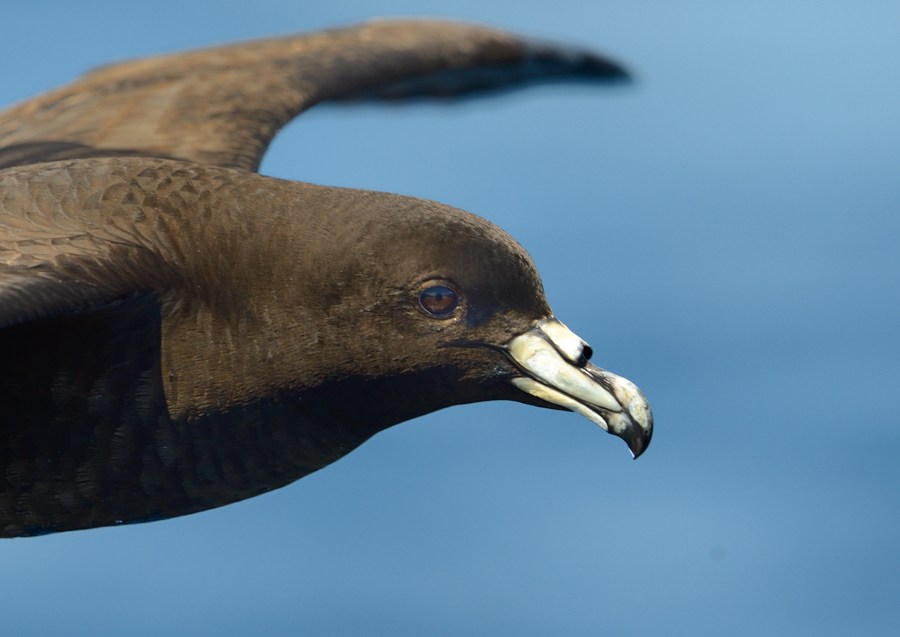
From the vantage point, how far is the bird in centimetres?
698

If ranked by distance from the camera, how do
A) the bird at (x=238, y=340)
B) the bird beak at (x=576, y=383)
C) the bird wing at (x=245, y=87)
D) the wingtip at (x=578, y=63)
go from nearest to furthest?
the bird beak at (x=576, y=383) < the bird at (x=238, y=340) < the bird wing at (x=245, y=87) < the wingtip at (x=578, y=63)

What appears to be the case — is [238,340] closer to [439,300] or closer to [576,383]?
[439,300]

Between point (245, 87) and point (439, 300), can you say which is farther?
point (245, 87)

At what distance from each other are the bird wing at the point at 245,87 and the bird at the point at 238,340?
1923 mm

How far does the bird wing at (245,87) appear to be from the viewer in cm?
944

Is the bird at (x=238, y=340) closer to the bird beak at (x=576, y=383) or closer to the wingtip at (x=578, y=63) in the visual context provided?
the bird beak at (x=576, y=383)

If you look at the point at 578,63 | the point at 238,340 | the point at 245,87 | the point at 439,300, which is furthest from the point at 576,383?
the point at 578,63

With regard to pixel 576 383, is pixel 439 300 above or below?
above

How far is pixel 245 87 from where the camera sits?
33.3ft

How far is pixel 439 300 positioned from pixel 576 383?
63cm

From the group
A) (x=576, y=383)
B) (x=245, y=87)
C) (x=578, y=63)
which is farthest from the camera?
(x=578, y=63)

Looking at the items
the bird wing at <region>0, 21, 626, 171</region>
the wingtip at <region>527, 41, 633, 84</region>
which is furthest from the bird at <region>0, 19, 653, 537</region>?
the wingtip at <region>527, 41, 633, 84</region>

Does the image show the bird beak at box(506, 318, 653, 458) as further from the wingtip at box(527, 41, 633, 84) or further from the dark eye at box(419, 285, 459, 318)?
the wingtip at box(527, 41, 633, 84)

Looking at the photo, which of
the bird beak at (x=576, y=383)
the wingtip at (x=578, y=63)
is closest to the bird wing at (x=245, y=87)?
the wingtip at (x=578, y=63)
